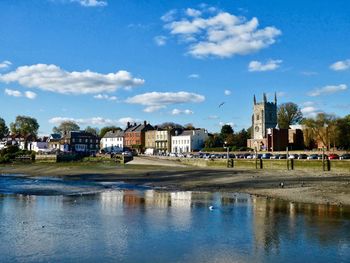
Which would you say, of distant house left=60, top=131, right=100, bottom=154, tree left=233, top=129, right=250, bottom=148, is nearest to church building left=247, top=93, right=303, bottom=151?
tree left=233, top=129, right=250, bottom=148

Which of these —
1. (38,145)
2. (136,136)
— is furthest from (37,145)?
(136,136)

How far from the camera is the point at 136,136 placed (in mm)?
141000

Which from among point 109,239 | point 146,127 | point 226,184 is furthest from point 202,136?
point 109,239

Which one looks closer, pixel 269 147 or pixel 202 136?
pixel 269 147

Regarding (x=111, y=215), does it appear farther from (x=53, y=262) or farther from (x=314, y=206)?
(x=314, y=206)

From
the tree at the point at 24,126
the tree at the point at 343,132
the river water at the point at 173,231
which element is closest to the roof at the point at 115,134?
the tree at the point at 24,126

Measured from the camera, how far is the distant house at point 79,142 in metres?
146

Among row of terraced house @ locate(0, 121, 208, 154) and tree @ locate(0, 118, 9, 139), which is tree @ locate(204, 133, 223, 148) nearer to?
row of terraced house @ locate(0, 121, 208, 154)

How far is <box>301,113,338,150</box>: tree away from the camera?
85.6 meters

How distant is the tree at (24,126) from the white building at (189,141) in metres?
64.7

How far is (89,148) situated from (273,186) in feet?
401

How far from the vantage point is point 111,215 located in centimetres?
2402

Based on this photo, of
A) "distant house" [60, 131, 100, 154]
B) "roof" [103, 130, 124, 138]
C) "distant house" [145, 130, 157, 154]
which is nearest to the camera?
"distant house" [145, 130, 157, 154]

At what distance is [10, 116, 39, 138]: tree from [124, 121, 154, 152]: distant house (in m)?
42.9
